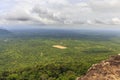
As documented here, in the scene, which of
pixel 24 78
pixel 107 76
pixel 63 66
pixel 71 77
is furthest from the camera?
pixel 63 66

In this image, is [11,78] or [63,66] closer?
[11,78]

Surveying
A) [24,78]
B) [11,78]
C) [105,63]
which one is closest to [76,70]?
[24,78]

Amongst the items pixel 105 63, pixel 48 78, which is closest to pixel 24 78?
pixel 48 78

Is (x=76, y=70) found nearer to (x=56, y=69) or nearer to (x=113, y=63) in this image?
(x=56, y=69)

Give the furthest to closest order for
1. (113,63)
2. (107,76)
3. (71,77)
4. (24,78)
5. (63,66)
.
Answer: (63,66) < (24,78) < (71,77) < (113,63) < (107,76)

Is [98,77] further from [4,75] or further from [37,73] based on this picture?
[4,75]

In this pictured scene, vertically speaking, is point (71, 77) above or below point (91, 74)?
below
